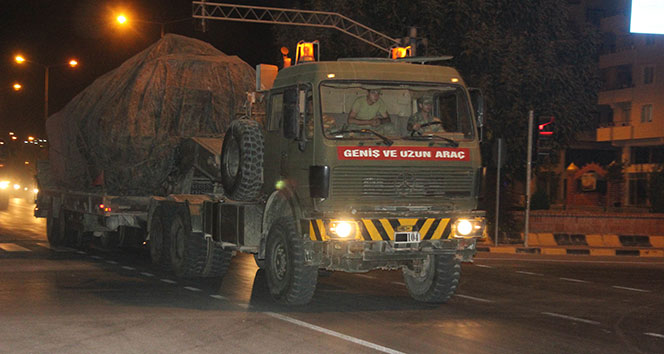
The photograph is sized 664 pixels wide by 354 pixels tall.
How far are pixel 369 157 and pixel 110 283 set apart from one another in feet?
16.5

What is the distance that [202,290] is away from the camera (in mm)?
13359

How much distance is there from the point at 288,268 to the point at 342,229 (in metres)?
1.01

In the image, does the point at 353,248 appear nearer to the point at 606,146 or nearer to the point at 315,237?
the point at 315,237

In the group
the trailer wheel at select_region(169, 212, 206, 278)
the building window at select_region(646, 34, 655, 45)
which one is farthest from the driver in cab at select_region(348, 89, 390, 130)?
the building window at select_region(646, 34, 655, 45)

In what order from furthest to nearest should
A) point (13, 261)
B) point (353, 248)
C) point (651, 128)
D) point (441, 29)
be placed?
1. point (651, 128)
2. point (441, 29)
3. point (13, 261)
4. point (353, 248)

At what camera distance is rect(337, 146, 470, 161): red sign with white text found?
11125mm

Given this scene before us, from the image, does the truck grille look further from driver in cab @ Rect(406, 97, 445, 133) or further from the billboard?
the billboard

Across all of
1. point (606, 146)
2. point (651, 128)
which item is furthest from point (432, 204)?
point (606, 146)

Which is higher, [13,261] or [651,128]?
[651,128]

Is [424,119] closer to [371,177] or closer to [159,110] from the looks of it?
[371,177]

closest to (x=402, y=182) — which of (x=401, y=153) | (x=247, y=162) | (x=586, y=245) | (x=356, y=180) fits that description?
(x=401, y=153)

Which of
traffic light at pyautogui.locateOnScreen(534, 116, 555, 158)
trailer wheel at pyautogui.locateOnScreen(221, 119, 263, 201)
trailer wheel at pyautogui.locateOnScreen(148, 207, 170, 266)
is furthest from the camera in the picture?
traffic light at pyautogui.locateOnScreen(534, 116, 555, 158)

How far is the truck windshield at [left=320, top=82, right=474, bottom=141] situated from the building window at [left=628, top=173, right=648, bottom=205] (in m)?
48.7

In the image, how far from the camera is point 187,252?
14.9 metres
